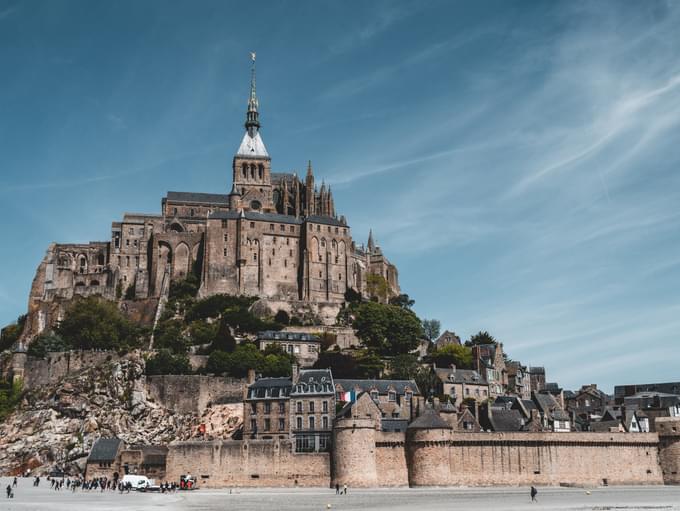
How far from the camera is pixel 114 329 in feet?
257

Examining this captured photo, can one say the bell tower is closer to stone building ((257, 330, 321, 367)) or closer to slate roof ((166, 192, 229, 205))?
slate roof ((166, 192, 229, 205))

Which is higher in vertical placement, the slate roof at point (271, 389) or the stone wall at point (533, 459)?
the slate roof at point (271, 389)

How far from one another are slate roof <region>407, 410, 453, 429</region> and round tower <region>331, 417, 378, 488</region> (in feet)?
9.52

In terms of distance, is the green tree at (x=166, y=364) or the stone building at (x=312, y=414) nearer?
the stone building at (x=312, y=414)

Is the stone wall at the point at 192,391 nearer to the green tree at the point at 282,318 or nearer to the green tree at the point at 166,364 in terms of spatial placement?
the green tree at the point at 166,364

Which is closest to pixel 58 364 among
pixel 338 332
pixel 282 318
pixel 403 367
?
pixel 282 318

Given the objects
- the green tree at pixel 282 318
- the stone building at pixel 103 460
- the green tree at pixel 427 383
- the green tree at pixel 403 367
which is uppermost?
the green tree at pixel 282 318

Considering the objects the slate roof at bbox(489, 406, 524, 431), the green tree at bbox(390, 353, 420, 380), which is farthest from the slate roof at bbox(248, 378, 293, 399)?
the green tree at bbox(390, 353, 420, 380)

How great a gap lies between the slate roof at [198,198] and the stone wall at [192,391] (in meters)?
38.4

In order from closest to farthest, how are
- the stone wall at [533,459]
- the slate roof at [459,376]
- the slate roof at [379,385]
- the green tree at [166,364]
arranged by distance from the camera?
the stone wall at [533,459] → the slate roof at [379,385] → the green tree at [166,364] → the slate roof at [459,376]

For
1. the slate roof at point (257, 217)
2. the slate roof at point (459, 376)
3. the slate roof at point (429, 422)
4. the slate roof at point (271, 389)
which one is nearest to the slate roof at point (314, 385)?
the slate roof at point (271, 389)

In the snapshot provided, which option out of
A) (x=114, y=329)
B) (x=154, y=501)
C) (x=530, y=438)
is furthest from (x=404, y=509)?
Answer: (x=114, y=329)

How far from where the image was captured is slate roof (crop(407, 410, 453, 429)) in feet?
178

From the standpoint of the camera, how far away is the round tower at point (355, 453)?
52938mm
